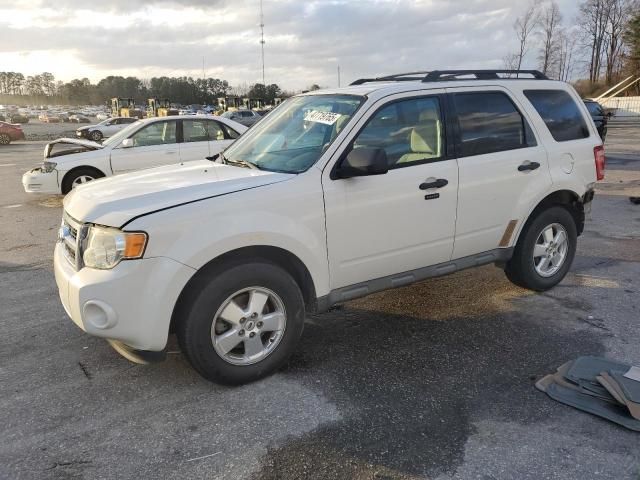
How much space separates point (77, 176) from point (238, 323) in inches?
301

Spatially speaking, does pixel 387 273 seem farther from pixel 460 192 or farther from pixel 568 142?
pixel 568 142

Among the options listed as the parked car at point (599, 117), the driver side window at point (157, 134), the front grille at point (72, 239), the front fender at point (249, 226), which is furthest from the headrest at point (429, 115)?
the parked car at point (599, 117)

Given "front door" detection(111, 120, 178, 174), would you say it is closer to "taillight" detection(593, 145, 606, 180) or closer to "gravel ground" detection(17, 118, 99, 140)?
"taillight" detection(593, 145, 606, 180)

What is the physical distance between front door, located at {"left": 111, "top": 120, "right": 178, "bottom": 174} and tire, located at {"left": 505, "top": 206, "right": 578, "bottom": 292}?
22.4ft

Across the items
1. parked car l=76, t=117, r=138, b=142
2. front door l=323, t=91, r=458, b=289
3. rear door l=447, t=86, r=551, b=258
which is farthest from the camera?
parked car l=76, t=117, r=138, b=142

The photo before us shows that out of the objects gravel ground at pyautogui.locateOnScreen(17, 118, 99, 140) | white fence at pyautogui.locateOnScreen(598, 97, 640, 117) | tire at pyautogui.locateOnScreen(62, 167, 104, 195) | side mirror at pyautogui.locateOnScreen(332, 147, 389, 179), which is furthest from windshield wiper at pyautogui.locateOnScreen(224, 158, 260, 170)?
white fence at pyautogui.locateOnScreen(598, 97, 640, 117)

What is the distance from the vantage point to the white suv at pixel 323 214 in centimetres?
296

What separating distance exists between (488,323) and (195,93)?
374 ft

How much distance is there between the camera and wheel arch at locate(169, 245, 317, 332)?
3.06 m

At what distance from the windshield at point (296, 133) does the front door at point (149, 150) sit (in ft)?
18.2

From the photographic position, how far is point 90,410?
306 cm

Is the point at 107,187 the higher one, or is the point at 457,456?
the point at 107,187

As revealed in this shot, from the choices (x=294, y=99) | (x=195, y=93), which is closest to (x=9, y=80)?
(x=195, y=93)

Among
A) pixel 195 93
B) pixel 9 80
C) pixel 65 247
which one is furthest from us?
pixel 9 80
